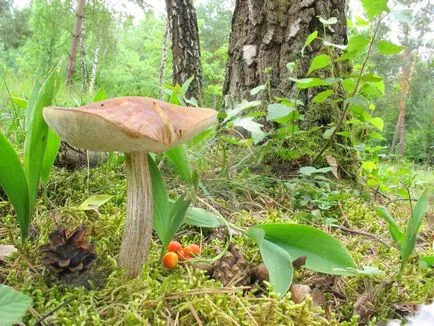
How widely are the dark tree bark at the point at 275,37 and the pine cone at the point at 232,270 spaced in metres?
1.44

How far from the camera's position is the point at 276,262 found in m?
1.06

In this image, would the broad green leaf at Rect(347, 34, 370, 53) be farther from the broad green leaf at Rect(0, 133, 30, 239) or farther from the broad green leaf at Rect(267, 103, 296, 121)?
the broad green leaf at Rect(0, 133, 30, 239)

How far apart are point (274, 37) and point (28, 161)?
5.80 feet

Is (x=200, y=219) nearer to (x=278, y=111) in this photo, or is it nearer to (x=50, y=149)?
(x=50, y=149)

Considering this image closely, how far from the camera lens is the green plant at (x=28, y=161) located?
1.08 meters

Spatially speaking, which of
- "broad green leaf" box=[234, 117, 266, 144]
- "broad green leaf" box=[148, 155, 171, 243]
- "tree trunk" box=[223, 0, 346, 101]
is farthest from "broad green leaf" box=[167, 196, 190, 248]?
"tree trunk" box=[223, 0, 346, 101]

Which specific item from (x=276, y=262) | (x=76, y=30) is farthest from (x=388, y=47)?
(x=76, y=30)

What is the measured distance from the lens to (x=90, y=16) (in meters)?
11.4

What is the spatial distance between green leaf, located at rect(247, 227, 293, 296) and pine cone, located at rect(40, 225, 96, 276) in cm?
44

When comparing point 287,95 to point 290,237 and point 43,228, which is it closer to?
point 290,237

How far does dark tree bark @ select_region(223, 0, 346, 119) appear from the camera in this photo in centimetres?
239

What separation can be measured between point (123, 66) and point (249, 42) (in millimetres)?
19637

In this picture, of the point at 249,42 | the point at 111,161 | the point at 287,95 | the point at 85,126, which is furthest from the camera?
the point at 249,42

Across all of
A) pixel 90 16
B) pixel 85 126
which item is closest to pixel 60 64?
pixel 85 126
